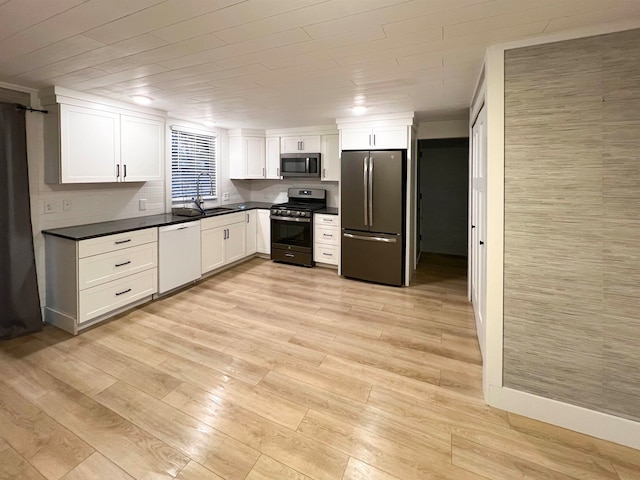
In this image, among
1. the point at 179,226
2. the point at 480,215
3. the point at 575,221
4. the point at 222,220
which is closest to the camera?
the point at 575,221

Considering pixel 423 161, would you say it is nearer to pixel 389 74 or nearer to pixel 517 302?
pixel 389 74

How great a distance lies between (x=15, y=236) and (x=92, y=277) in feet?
2.40

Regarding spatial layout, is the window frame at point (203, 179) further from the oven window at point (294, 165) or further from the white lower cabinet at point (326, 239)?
the white lower cabinet at point (326, 239)

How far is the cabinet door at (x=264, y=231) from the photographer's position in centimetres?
562

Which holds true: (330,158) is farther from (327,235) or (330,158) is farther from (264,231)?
(264,231)

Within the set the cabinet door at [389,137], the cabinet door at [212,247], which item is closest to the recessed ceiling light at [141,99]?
the cabinet door at [212,247]

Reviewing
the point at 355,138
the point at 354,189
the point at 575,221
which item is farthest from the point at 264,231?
the point at 575,221

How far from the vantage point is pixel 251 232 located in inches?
222

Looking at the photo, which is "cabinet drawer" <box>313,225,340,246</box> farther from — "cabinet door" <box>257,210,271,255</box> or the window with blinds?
the window with blinds

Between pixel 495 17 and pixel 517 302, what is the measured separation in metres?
1.63

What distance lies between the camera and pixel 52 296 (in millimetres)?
3162

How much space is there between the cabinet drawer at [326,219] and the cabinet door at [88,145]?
2.78 meters

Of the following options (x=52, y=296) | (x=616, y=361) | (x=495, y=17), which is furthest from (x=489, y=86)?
(x=52, y=296)

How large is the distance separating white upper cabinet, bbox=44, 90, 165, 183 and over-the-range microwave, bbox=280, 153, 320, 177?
6.81 ft
